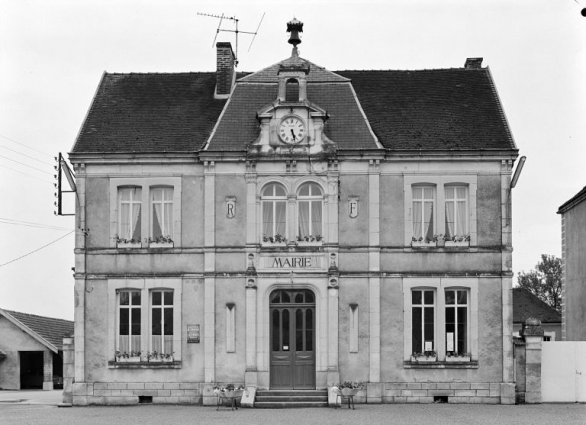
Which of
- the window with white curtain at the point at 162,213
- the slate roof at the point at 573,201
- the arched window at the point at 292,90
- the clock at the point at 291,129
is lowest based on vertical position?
the window with white curtain at the point at 162,213

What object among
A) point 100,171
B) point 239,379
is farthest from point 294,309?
point 100,171

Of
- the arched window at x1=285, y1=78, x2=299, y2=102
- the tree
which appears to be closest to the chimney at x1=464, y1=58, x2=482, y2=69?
the arched window at x1=285, y1=78, x2=299, y2=102

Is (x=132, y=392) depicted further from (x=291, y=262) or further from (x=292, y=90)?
(x=292, y=90)

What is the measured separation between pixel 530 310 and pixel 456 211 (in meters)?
29.9

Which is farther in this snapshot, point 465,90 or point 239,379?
point 465,90

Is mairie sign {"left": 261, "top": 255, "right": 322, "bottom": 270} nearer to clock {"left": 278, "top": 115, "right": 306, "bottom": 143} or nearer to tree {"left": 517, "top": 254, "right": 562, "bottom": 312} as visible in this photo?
clock {"left": 278, "top": 115, "right": 306, "bottom": 143}

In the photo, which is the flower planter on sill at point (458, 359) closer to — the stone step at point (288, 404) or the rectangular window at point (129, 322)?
the stone step at point (288, 404)

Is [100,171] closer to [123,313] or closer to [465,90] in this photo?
[123,313]

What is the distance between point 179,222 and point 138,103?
4.54 meters

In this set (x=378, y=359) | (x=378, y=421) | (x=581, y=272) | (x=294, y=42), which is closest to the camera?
(x=378, y=421)

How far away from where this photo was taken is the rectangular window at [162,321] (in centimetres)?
3203

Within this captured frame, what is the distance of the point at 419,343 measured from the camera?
104 ft

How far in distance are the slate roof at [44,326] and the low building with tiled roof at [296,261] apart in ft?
48.2

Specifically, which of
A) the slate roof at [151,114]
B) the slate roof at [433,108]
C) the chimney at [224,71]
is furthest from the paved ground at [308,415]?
the chimney at [224,71]
